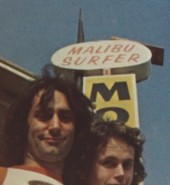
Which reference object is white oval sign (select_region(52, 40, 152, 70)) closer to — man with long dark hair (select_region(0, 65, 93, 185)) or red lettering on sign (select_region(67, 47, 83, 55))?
red lettering on sign (select_region(67, 47, 83, 55))

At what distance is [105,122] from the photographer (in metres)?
4.02

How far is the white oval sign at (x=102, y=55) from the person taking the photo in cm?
1181

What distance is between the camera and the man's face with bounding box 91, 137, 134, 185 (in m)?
3.48

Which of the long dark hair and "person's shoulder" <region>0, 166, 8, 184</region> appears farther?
the long dark hair

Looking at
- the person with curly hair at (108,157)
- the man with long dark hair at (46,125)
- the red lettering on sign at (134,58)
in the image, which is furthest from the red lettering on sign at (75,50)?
the man with long dark hair at (46,125)

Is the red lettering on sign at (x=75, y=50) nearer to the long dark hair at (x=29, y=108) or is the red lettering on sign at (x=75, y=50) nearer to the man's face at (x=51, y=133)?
the long dark hair at (x=29, y=108)

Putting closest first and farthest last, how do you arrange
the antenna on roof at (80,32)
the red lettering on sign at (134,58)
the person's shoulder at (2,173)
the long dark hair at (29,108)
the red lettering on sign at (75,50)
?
the person's shoulder at (2,173), the long dark hair at (29,108), the red lettering on sign at (134,58), the red lettering on sign at (75,50), the antenna on roof at (80,32)

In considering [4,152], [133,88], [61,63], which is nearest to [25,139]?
[4,152]

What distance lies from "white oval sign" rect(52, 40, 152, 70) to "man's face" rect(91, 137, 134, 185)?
8.06 m

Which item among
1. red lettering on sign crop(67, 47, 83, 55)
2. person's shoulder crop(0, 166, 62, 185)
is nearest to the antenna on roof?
red lettering on sign crop(67, 47, 83, 55)

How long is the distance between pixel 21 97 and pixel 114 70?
803 centimetres

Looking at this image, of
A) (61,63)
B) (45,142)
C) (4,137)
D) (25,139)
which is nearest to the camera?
(45,142)

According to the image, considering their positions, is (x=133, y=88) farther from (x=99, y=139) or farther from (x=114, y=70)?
(x=99, y=139)

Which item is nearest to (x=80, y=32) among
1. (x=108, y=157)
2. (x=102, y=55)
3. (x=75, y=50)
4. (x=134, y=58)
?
(x=75, y=50)
